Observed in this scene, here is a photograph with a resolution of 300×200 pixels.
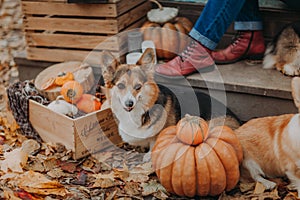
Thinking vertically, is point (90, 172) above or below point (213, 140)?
below

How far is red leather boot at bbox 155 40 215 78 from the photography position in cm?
342

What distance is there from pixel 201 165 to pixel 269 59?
1.17m

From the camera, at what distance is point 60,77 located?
3.62 metres

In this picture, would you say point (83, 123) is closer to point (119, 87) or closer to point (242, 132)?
point (119, 87)

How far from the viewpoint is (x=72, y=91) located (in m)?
3.44

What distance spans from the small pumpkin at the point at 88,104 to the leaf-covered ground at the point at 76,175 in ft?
0.97

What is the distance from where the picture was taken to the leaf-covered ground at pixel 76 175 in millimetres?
2852

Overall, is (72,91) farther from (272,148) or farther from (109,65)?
(272,148)

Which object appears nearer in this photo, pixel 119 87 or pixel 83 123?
pixel 119 87

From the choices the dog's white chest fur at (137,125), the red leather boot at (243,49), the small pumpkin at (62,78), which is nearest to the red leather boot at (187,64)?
the red leather boot at (243,49)

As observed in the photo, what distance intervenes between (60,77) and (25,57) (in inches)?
30.7

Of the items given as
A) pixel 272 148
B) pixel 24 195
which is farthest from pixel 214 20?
pixel 24 195

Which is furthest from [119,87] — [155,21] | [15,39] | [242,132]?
[15,39]

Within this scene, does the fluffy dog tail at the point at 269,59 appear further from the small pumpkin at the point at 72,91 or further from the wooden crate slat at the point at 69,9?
the small pumpkin at the point at 72,91
